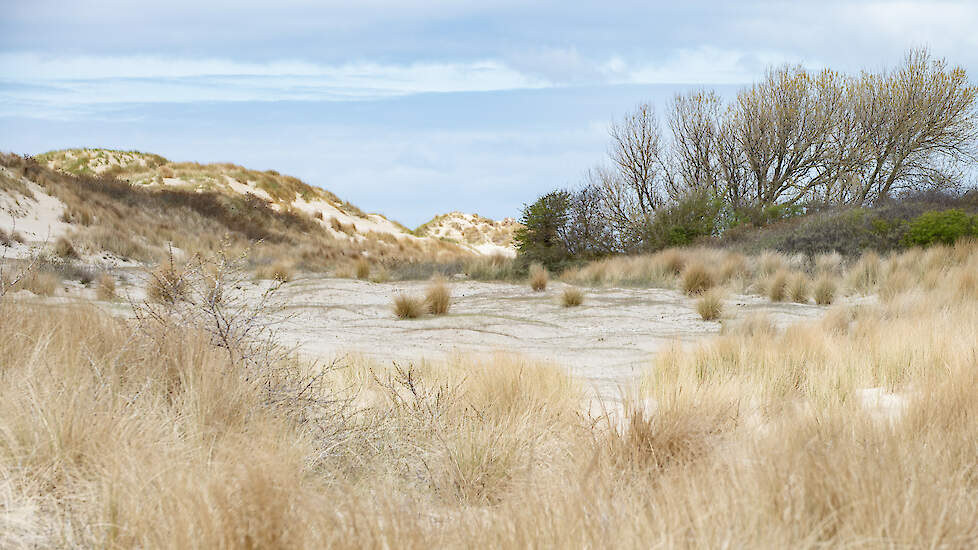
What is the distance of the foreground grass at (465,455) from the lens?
5.38 ft

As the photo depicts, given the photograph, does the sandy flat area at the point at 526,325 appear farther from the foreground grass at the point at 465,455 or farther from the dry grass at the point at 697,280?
the foreground grass at the point at 465,455

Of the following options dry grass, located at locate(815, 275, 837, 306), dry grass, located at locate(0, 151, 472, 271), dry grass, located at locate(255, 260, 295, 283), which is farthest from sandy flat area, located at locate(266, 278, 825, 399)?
dry grass, located at locate(0, 151, 472, 271)

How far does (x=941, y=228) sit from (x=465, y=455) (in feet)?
42.6

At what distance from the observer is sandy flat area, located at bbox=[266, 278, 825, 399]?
222 inches

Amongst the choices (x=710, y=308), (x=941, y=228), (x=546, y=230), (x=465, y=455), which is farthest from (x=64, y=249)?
(x=941, y=228)

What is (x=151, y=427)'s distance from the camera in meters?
2.29

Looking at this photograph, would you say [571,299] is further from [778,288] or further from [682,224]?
[682,224]

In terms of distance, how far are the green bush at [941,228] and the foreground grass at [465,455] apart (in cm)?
982

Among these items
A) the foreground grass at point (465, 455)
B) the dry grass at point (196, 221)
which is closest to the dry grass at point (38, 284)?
the dry grass at point (196, 221)

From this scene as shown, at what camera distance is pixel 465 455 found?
249 centimetres

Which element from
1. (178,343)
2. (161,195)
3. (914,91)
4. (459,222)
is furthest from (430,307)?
(459,222)

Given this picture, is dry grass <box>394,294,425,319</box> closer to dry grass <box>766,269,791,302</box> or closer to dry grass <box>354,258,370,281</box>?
dry grass <box>354,258,370,281</box>

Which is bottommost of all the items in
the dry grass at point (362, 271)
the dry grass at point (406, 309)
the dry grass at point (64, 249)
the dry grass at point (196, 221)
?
the dry grass at point (406, 309)

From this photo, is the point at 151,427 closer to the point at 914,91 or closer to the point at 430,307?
the point at 430,307
